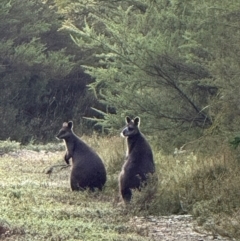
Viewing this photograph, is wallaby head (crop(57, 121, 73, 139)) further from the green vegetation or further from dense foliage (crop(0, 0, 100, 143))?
dense foliage (crop(0, 0, 100, 143))

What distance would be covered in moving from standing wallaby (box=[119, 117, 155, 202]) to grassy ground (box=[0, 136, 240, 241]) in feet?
0.83

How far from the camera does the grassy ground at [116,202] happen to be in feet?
34.1

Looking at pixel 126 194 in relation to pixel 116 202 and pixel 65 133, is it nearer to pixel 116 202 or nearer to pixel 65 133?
pixel 116 202

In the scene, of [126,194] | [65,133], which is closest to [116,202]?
[126,194]

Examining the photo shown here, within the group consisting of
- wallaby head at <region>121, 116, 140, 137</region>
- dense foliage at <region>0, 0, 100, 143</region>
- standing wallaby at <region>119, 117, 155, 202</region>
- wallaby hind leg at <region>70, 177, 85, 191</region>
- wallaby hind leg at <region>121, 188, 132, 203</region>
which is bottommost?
dense foliage at <region>0, 0, 100, 143</region>

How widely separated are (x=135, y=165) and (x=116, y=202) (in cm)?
67

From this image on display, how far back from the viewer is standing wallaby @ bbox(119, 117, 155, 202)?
1350 cm

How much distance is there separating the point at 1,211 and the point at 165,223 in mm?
2407

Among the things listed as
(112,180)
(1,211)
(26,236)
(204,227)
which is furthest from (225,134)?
(26,236)

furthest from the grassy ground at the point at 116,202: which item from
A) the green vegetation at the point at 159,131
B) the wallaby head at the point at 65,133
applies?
the wallaby head at the point at 65,133

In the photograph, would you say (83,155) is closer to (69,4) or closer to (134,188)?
(134,188)

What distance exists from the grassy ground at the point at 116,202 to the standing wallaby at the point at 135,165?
10.0 inches

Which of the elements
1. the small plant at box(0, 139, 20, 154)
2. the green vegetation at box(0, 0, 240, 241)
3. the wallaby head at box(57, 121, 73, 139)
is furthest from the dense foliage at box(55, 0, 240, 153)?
the small plant at box(0, 139, 20, 154)

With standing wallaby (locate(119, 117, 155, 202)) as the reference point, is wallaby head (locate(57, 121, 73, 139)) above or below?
below
